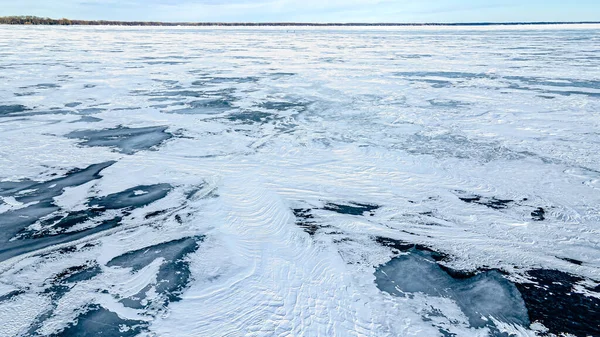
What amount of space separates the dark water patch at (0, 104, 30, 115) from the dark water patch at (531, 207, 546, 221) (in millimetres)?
7143

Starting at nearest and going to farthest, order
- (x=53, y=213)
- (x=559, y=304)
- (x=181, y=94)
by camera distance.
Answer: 1. (x=559, y=304)
2. (x=53, y=213)
3. (x=181, y=94)

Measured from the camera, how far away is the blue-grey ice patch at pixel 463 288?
196 cm

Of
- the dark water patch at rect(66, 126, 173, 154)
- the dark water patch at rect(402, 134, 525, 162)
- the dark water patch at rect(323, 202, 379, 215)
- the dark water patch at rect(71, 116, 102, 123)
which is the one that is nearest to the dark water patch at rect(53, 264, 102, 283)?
the dark water patch at rect(323, 202, 379, 215)

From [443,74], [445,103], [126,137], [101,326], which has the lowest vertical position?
[101,326]

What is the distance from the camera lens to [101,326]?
187 centimetres

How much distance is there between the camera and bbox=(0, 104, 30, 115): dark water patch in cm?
612

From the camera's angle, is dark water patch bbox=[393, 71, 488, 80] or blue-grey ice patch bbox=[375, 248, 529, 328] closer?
blue-grey ice patch bbox=[375, 248, 529, 328]

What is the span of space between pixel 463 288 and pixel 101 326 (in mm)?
1881

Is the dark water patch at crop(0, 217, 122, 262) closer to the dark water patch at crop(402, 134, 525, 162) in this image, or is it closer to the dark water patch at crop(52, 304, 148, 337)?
the dark water patch at crop(52, 304, 148, 337)

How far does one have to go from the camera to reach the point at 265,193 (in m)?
3.30

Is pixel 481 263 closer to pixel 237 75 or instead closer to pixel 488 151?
pixel 488 151

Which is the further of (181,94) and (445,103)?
(181,94)

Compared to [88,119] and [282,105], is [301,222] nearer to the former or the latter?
[282,105]

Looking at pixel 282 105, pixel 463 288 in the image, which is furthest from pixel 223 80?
pixel 463 288
